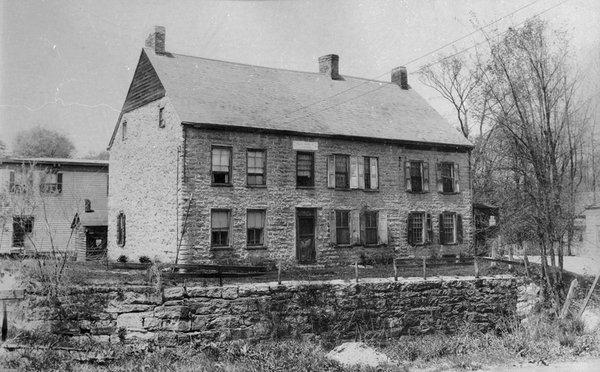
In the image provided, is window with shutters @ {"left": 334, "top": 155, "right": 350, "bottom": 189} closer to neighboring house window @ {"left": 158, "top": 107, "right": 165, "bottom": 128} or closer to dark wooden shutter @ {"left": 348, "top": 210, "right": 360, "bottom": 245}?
dark wooden shutter @ {"left": 348, "top": 210, "right": 360, "bottom": 245}

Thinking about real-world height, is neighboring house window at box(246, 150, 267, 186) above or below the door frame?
above

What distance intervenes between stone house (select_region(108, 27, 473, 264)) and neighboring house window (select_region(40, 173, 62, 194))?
15.7ft

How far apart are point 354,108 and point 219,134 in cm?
782

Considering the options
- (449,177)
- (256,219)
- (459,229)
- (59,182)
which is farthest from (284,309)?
(59,182)

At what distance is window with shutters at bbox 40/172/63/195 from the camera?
28.8 metres

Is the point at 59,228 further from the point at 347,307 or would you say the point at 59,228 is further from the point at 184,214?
the point at 347,307

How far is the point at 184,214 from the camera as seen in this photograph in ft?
65.4

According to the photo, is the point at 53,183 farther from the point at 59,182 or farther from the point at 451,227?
the point at 451,227

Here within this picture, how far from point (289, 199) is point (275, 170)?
1.34 meters

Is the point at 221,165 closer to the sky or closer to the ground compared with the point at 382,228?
closer to the sky

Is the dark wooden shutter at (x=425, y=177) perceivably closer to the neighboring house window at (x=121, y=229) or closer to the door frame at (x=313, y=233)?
the door frame at (x=313, y=233)

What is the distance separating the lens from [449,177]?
26.6 metres

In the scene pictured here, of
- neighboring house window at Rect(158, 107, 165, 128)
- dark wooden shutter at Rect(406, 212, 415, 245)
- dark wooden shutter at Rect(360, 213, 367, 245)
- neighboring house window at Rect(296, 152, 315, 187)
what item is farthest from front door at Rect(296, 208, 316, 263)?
neighboring house window at Rect(158, 107, 165, 128)

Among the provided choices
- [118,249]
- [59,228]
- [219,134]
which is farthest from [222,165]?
[59,228]
